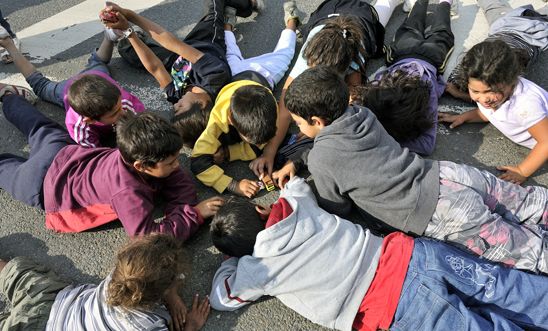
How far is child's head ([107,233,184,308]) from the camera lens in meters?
1.76

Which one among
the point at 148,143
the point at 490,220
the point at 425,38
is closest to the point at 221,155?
the point at 148,143

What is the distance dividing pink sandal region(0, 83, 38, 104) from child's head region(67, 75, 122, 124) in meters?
0.98

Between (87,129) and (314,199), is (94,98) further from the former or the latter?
(314,199)

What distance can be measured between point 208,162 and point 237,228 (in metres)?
0.73

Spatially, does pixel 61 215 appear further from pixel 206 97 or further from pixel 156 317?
pixel 206 97

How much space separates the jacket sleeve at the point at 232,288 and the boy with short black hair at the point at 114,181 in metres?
0.33

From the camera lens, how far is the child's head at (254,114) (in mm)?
2391

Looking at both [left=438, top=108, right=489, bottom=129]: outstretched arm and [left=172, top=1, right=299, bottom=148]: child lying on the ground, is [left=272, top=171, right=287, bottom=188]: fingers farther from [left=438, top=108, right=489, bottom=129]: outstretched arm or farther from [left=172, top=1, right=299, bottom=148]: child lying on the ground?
[left=438, top=108, right=489, bottom=129]: outstretched arm

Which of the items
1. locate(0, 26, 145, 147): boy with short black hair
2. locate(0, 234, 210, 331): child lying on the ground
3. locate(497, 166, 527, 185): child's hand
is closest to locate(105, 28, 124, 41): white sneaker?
locate(0, 26, 145, 147): boy with short black hair

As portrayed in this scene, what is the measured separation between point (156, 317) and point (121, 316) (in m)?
0.16

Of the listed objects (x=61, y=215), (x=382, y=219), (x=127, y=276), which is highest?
(x=127, y=276)

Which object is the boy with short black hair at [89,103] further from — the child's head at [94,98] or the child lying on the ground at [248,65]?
the child lying on the ground at [248,65]

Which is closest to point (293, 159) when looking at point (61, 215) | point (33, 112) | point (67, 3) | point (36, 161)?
point (61, 215)

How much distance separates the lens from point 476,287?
1.89 m
